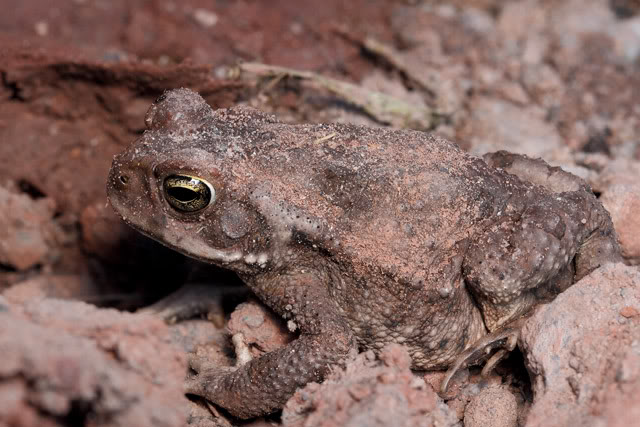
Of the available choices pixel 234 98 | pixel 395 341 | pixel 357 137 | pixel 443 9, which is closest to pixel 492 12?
pixel 443 9

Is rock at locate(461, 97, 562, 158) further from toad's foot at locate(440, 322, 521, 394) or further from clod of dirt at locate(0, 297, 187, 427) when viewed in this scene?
clod of dirt at locate(0, 297, 187, 427)

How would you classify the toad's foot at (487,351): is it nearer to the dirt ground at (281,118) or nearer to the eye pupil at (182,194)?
the dirt ground at (281,118)

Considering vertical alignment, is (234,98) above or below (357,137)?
above

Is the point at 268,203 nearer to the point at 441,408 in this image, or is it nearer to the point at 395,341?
the point at 395,341

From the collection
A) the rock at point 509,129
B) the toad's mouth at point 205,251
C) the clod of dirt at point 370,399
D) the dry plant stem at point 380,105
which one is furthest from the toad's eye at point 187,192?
the rock at point 509,129

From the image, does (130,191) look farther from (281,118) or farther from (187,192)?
(281,118)

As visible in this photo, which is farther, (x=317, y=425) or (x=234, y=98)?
(x=234, y=98)

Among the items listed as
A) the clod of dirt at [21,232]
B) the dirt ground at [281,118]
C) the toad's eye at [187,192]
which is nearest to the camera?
the dirt ground at [281,118]
